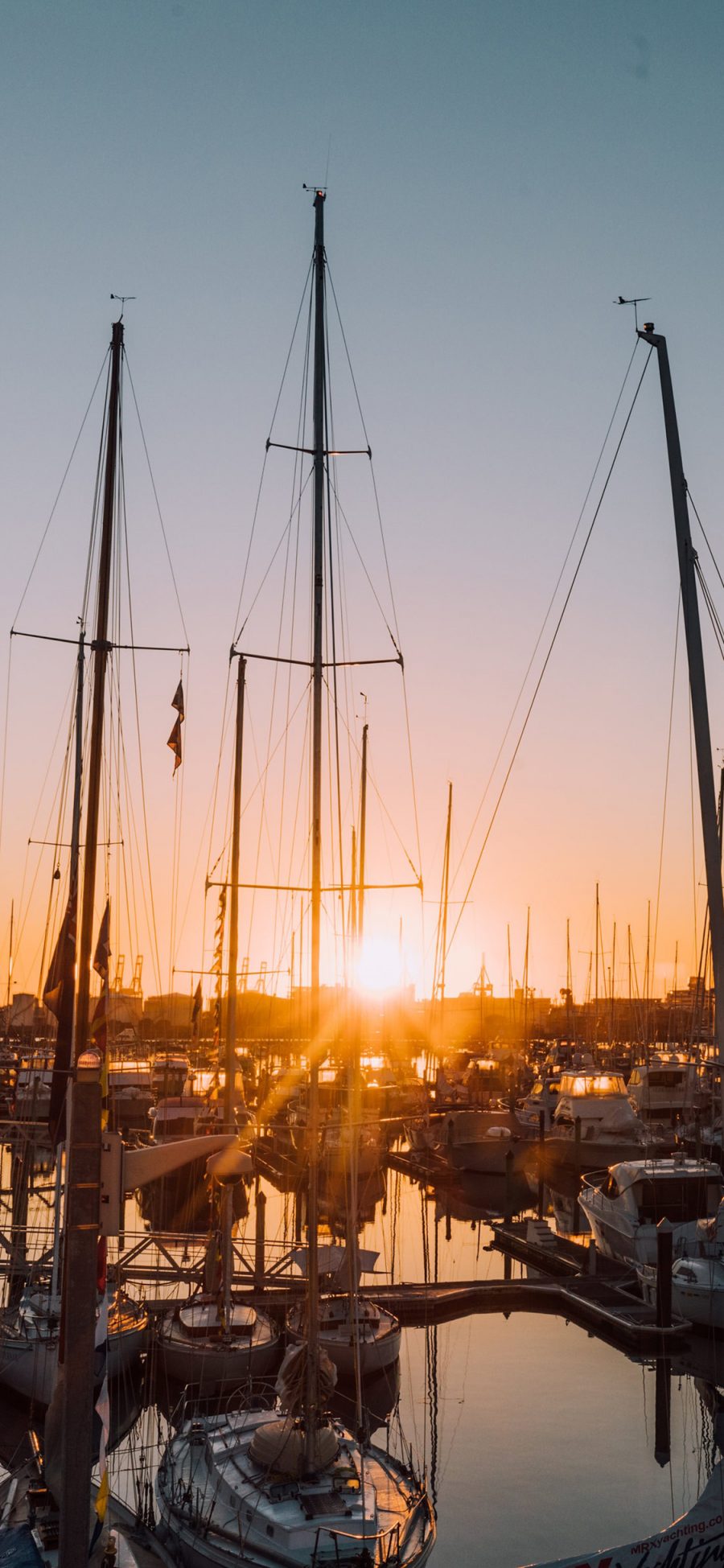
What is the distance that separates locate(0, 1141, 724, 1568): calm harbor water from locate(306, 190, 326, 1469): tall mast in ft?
13.9

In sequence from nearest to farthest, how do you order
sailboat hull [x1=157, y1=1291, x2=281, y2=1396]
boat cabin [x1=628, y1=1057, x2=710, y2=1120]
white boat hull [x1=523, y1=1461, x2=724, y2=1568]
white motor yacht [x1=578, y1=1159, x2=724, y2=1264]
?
white boat hull [x1=523, y1=1461, x2=724, y2=1568], sailboat hull [x1=157, y1=1291, x2=281, y2=1396], white motor yacht [x1=578, y1=1159, x2=724, y2=1264], boat cabin [x1=628, y1=1057, x2=710, y2=1120]

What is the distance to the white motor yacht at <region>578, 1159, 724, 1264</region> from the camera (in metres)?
33.0

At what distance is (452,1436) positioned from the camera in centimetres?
2175

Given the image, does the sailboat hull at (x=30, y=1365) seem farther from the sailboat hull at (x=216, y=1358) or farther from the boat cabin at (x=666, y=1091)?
the boat cabin at (x=666, y=1091)

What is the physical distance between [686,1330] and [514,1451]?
7297 mm

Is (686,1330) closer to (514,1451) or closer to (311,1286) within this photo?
(514,1451)

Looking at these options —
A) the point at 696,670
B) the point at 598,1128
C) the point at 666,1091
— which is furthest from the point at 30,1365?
the point at 666,1091

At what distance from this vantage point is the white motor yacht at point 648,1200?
33.0 metres

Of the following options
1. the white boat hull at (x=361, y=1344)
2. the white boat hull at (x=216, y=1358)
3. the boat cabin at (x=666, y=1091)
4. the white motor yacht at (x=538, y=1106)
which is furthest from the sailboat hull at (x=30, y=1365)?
the white motor yacht at (x=538, y=1106)

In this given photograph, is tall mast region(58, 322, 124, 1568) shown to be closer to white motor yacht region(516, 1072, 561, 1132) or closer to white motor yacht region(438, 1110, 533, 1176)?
white motor yacht region(438, 1110, 533, 1176)

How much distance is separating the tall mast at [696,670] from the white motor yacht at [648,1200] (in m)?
20.5

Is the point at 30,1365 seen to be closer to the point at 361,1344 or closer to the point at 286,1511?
the point at 361,1344

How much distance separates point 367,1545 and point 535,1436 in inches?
401

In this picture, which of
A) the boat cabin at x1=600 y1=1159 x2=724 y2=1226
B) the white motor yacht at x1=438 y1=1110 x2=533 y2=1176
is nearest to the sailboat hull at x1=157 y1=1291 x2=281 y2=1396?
the boat cabin at x1=600 y1=1159 x2=724 y2=1226
